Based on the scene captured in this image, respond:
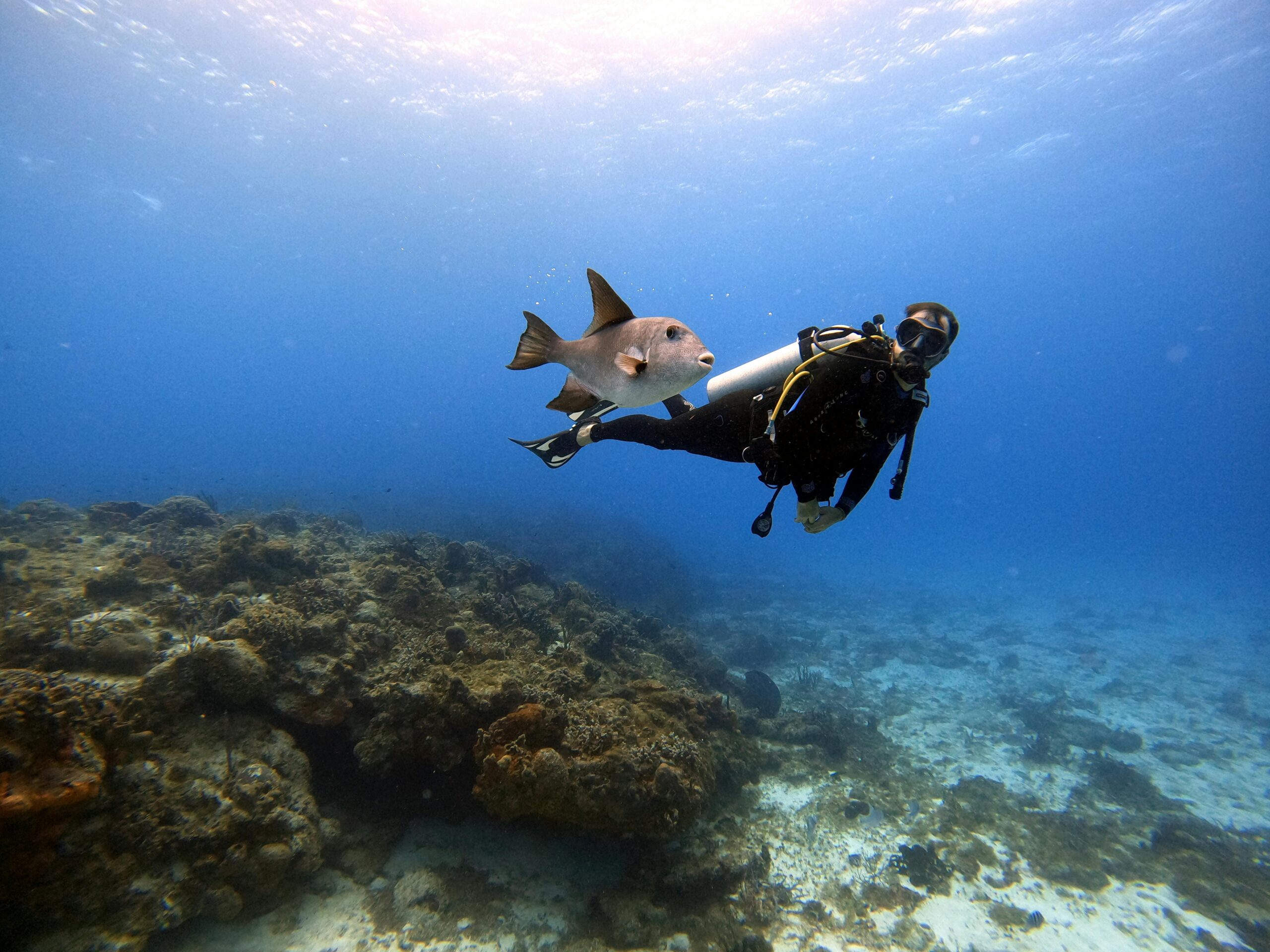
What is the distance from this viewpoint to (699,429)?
169 inches

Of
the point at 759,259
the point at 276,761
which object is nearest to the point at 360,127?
the point at 276,761

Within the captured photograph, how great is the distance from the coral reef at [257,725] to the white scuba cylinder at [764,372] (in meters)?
3.79

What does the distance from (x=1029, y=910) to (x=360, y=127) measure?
4508 centimetres

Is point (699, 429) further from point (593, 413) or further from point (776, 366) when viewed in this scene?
point (593, 413)

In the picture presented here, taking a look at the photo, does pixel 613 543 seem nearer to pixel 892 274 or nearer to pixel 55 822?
pixel 55 822

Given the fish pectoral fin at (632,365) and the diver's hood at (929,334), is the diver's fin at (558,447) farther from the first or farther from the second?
the diver's hood at (929,334)

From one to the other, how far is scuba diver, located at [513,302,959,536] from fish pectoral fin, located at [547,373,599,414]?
12.6 inches

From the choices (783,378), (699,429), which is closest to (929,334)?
(783,378)

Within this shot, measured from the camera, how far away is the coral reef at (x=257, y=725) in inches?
128

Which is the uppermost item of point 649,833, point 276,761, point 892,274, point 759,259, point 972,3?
point 892,274

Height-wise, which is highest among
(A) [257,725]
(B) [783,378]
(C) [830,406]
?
(B) [783,378]

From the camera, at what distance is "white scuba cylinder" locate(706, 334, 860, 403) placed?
365cm

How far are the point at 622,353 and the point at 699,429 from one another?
2290 mm

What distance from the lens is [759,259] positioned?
212 ft
